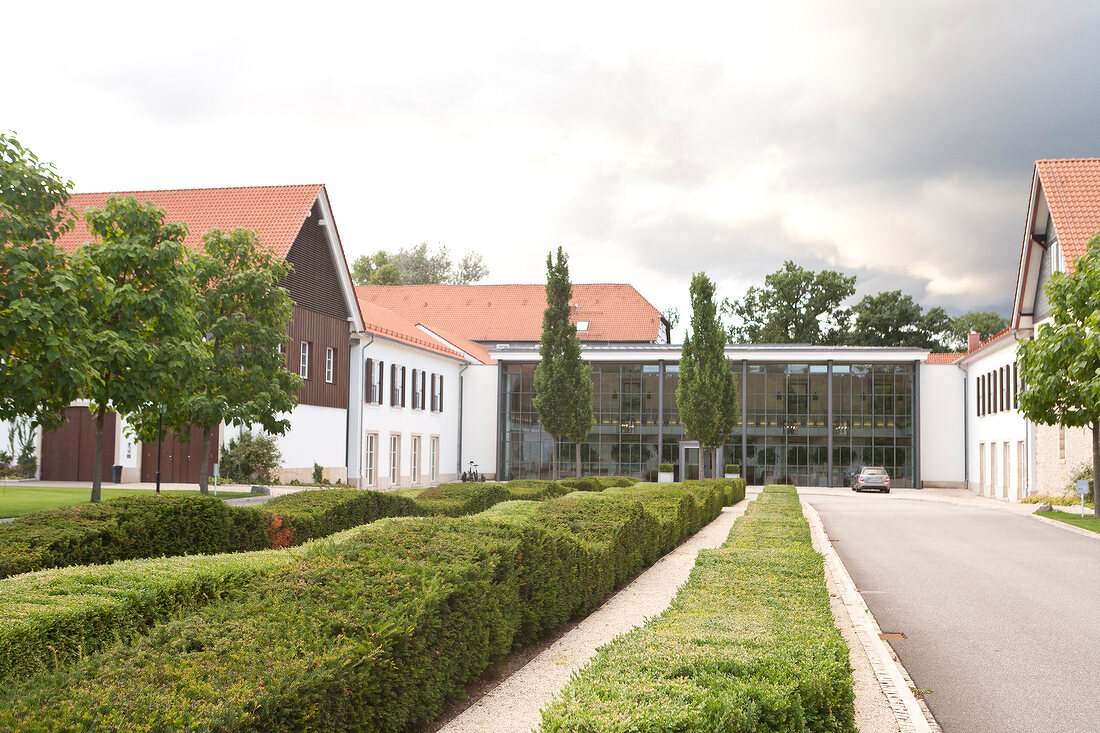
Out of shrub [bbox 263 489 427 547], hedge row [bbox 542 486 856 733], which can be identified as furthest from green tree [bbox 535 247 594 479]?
hedge row [bbox 542 486 856 733]

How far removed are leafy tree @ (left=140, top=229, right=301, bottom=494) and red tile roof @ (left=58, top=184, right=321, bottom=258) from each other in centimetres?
1025

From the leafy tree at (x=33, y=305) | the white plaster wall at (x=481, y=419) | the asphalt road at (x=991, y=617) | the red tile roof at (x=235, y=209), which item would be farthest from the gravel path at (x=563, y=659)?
the white plaster wall at (x=481, y=419)

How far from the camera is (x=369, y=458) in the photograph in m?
38.6

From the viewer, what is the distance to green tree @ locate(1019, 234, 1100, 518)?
854 inches

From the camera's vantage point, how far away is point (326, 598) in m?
5.41

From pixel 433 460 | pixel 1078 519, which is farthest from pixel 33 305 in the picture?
pixel 433 460

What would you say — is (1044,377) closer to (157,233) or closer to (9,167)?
(157,233)

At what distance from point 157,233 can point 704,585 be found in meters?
13.8

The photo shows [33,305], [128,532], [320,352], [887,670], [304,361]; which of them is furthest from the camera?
[320,352]

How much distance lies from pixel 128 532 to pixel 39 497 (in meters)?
14.2

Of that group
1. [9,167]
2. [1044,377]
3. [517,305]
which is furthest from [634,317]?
[9,167]

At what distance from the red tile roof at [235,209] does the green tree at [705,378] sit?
14974 millimetres

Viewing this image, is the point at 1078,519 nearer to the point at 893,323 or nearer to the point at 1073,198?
the point at 1073,198

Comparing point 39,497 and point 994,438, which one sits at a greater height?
point 994,438
